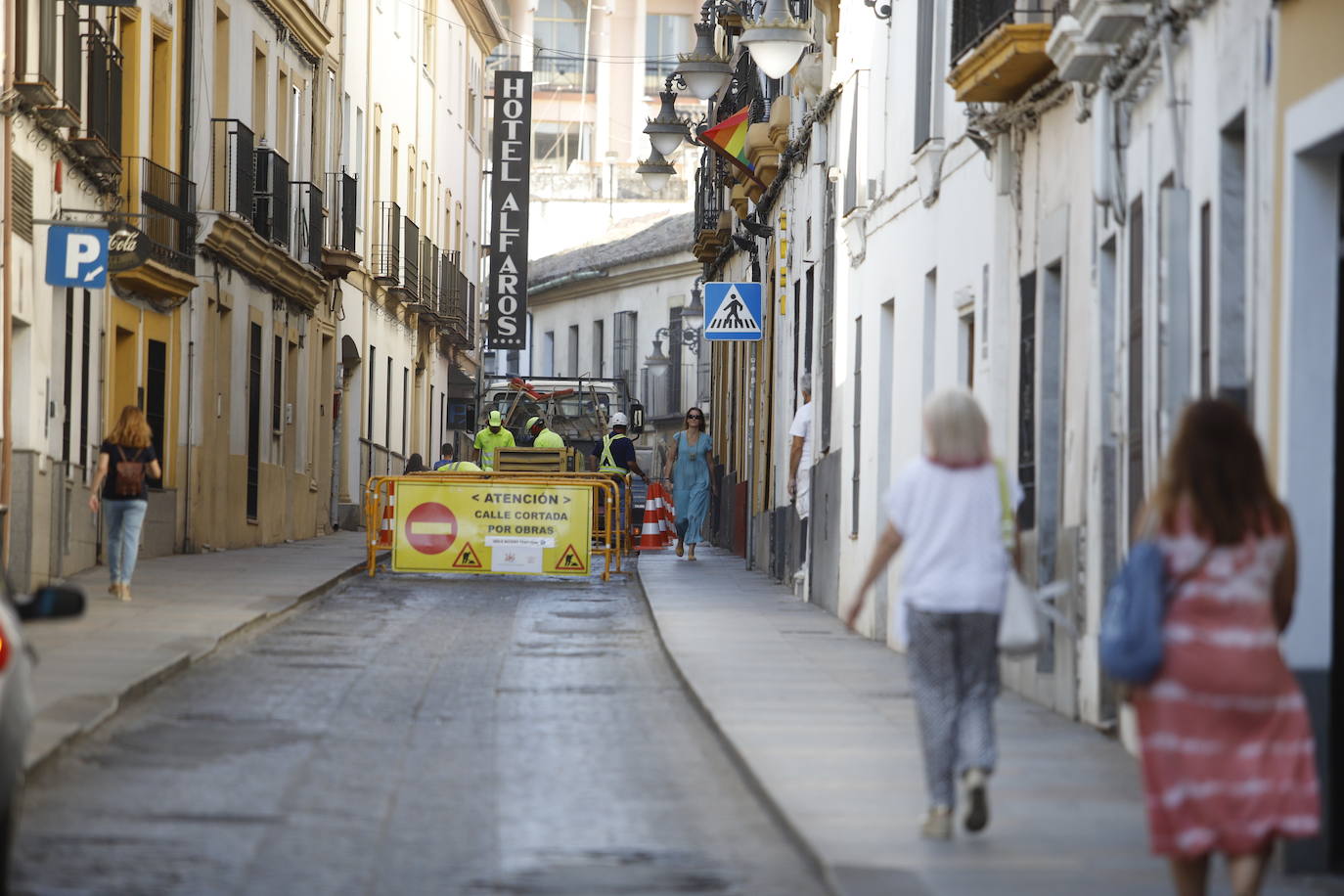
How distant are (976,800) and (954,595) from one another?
763 millimetres

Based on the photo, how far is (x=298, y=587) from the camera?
2211cm

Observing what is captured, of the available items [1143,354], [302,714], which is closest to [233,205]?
[302,714]

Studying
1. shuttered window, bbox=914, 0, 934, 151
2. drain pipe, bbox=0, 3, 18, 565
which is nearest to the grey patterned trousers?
shuttered window, bbox=914, 0, 934, 151

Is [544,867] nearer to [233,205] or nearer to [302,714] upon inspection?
[302,714]

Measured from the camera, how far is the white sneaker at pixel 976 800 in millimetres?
8758

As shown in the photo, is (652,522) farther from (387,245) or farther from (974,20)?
(974,20)

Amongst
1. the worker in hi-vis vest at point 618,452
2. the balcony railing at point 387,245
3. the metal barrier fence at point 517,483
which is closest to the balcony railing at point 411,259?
the balcony railing at point 387,245

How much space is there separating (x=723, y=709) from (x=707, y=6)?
24.0 m

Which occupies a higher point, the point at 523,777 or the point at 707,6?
the point at 707,6

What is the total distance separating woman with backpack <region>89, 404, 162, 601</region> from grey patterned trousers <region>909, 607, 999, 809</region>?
11990 mm

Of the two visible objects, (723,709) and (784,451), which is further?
(784,451)

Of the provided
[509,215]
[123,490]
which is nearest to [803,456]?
[123,490]

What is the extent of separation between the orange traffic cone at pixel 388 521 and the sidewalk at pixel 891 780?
24.4 ft

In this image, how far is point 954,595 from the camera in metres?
8.88
